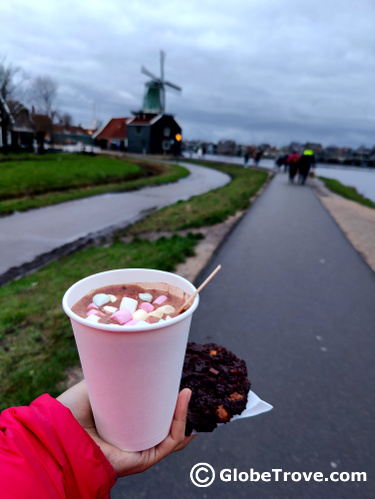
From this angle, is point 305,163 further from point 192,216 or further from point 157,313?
point 157,313

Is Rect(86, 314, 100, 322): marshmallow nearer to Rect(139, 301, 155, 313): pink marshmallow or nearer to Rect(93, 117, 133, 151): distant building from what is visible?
Rect(139, 301, 155, 313): pink marshmallow

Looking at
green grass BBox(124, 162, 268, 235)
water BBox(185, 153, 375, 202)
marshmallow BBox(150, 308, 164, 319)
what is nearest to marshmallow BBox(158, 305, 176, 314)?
marshmallow BBox(150, 308, 164, 319)

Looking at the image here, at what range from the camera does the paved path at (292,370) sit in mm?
2246

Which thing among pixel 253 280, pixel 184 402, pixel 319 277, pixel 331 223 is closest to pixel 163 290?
pixel 184 402

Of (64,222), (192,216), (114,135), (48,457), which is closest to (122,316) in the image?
(48,457)

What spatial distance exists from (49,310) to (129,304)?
11.1ft

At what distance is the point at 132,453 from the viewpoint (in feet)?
5.19

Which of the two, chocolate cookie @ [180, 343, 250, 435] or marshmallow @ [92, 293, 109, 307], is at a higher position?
marshmallow @ [92, 293, 109, 307]

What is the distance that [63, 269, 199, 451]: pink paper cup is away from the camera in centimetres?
122

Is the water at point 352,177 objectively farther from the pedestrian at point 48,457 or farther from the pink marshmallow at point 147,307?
the pedestrian at point 48,457

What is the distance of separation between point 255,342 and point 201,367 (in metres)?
1.72

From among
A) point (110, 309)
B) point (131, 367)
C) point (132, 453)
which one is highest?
point (110, 309)

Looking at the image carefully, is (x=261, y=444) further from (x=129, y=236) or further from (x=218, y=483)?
(x=129, y=236)

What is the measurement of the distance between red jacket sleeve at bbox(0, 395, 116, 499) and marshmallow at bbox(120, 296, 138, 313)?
0.46 meters
